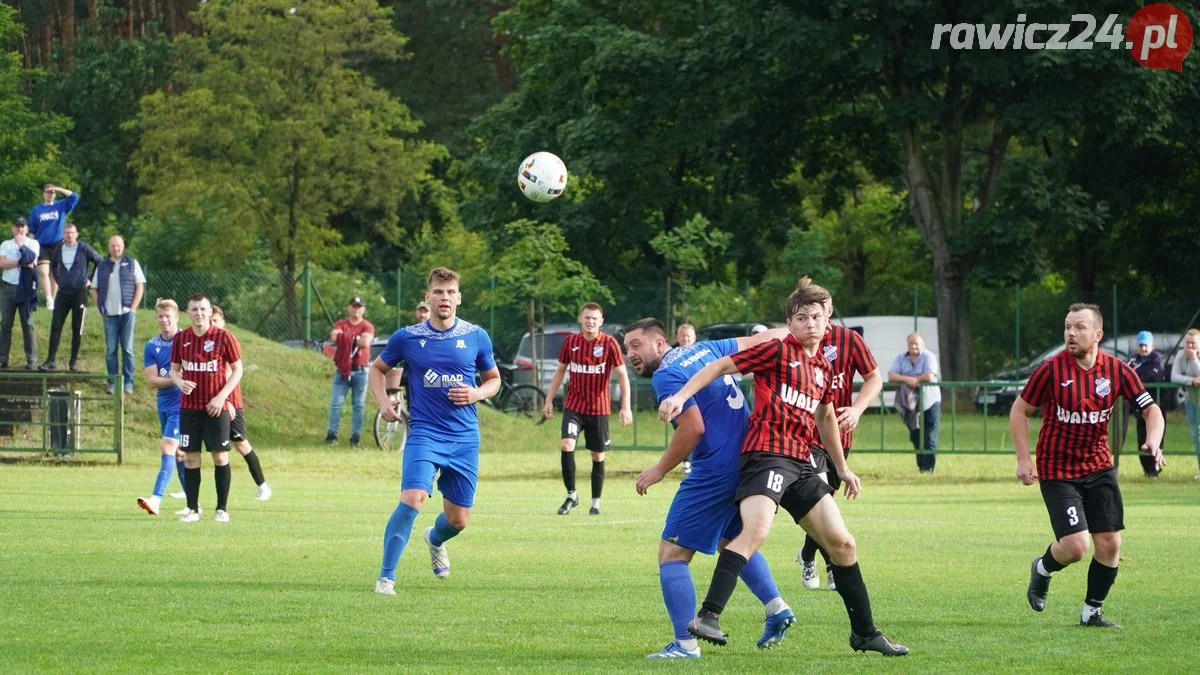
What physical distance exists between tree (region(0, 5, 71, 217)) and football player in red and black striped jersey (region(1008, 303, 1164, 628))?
39.1 metres

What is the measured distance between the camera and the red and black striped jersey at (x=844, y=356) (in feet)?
33.3

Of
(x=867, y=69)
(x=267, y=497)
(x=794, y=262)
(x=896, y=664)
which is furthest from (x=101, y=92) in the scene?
(x=896, y=664)

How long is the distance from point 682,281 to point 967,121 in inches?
288

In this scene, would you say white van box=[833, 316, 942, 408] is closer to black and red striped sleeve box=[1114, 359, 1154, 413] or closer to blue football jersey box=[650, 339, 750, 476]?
black and red striped sleeve box=[1114, 359, 1154, 413]

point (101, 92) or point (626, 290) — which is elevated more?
point (101, 92)

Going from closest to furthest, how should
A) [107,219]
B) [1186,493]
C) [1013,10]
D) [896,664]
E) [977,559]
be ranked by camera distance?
1. [896,664]
2. [977,559]
3. [1186,493]
4. [1013,10]
5. [107,219]

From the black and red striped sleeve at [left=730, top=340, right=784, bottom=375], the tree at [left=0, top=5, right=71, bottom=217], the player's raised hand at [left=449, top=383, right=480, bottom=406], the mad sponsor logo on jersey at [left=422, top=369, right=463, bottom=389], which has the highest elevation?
the tree at [left=0, top=5, right=71, bottom=217]

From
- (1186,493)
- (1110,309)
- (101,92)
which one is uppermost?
(101,92)

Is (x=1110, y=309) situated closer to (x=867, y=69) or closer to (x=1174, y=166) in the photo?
(x=1174, y=166)

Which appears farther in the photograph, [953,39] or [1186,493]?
[953,39]

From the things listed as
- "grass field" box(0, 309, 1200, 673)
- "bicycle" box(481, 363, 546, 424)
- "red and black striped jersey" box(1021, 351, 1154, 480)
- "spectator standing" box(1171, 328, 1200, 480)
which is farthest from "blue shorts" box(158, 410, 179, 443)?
"bicycle" box(481, 363, 546, 424)

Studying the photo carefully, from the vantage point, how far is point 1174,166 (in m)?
41.0

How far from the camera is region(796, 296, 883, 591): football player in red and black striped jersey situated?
31.8ft

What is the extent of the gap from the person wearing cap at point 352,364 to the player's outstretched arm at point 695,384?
756 inches
